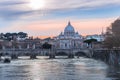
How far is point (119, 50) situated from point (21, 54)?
255 ft

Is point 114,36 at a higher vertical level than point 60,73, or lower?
higher

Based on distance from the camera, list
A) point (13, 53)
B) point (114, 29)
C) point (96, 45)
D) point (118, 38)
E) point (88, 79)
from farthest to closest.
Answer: point (96, 45) < point (13, 53) < point (114, 29) < point (118, 38) < point (88, 79)

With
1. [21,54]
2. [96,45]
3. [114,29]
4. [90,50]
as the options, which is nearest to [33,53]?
[21,54]

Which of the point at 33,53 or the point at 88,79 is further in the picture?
the point at 33,53

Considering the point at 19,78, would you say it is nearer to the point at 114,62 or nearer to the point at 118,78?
the point at 118,78

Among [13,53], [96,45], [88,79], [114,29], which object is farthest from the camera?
[96,45]

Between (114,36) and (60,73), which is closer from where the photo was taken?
(60,73)

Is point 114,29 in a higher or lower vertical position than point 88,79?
higher

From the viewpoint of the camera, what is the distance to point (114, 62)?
87.5 metres

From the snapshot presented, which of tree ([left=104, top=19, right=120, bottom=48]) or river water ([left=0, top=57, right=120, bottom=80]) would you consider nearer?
river water ([left=0, top=57, right=120, bottom=80])

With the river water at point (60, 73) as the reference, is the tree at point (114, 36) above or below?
above

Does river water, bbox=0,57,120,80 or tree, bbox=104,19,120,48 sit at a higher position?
tree, bbox=104,19,120,48

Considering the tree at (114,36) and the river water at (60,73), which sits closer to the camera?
the river water at (60,73)

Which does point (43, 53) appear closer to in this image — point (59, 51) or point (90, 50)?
point (59, 51)
